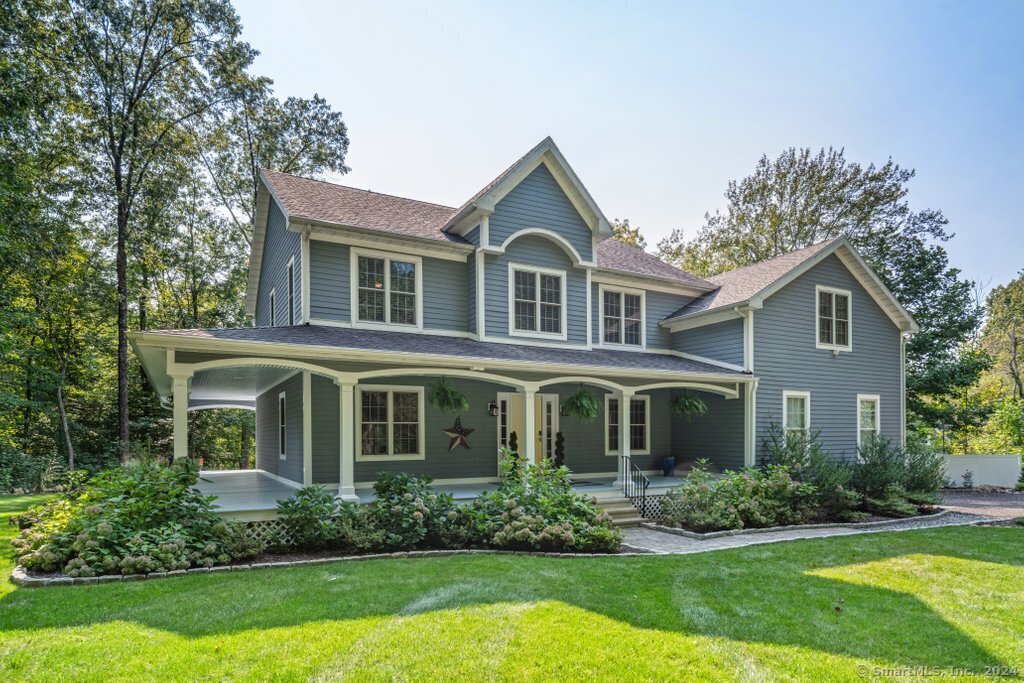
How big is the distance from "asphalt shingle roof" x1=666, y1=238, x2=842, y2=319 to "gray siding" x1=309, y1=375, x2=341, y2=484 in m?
9.85

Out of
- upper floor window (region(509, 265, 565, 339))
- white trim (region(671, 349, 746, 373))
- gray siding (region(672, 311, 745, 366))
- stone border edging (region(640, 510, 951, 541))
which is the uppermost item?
upper floor window (region(509, 265, 565, 339))

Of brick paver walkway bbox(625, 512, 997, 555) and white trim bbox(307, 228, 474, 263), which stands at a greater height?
white trim bbox(307, 228, 474, 263)

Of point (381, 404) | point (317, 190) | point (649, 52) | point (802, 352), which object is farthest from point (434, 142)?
point (802, 352)

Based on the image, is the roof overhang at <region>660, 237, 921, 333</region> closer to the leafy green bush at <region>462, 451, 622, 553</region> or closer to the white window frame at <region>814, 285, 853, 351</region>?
the white window frame at <region>814, 285, 853, 351</region>

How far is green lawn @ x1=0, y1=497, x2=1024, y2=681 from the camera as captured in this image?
13.5 feet

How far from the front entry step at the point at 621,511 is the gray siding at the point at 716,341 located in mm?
5292

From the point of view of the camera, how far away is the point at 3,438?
798 inches

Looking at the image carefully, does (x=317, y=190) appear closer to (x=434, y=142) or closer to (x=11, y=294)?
(x=434, y=142)

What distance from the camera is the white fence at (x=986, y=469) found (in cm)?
1806

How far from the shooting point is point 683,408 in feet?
46.0

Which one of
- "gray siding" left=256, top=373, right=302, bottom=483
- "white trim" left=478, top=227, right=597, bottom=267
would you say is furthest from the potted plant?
"gray siding" left=256, top=373, right=302, bottom=483

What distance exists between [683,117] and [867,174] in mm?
17847

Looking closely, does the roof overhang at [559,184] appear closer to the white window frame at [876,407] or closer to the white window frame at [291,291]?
the white window frame at [291,291]

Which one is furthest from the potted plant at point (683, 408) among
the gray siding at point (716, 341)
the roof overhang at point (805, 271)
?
the roof overhang at point (805, 271)
